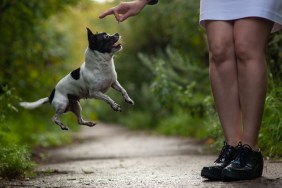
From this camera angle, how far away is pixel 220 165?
3.85m

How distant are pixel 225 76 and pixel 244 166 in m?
0.63

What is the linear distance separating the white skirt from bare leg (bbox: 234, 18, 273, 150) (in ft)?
0.18

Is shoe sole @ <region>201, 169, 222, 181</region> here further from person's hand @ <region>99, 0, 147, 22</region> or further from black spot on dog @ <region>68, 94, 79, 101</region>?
person's hand @ <region>99, 0, 147, 22</region>

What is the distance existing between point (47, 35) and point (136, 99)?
746cm

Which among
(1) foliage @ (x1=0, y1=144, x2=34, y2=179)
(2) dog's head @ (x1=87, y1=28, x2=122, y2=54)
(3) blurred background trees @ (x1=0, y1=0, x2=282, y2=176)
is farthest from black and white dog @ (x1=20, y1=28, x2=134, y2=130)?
(1) foliage @ (x1=0, y1=144, x2=34, y2=179)

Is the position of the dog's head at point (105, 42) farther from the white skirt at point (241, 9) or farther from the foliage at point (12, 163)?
the foliage at point (12, 163)

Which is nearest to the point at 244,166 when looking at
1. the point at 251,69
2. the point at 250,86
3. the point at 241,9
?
the point at 250,86

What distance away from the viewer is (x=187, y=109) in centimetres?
861

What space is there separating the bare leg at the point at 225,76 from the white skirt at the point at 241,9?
6cm

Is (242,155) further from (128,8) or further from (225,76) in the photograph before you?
(128,8)

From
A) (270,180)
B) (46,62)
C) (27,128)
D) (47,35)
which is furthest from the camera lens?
(47,35)

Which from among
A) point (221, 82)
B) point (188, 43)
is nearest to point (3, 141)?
point (221, 82)

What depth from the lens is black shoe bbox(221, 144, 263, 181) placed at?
12.1ft

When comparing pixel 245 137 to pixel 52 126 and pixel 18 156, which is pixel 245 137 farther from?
pixel 52 126
